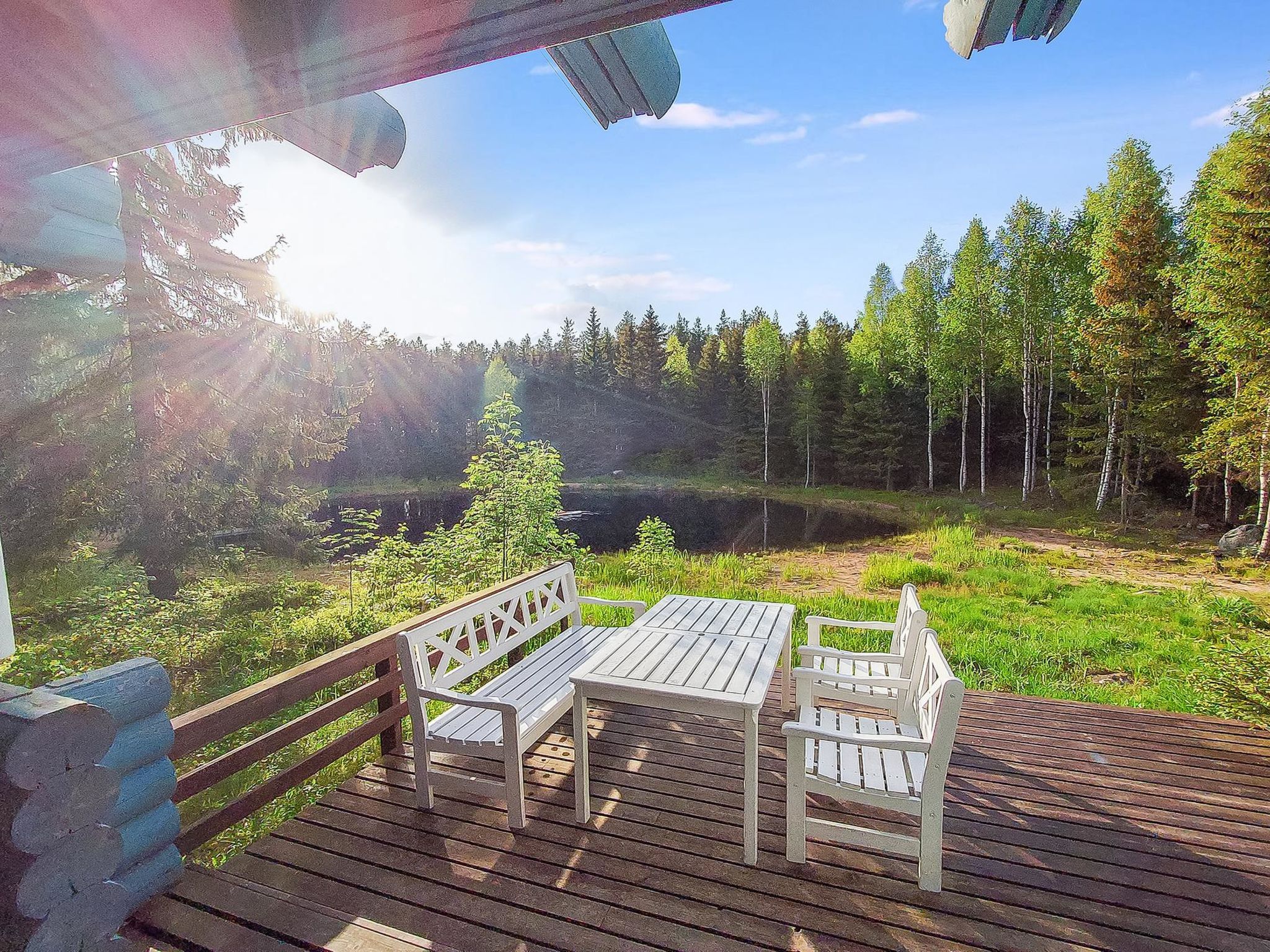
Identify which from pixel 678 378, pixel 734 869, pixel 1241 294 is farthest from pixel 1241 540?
pixel 678 378

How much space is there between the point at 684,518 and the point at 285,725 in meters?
14.8

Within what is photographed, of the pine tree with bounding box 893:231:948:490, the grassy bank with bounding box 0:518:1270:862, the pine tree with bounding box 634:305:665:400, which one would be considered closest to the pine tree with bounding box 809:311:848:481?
the pine tree with bounding box 893:231:948:490

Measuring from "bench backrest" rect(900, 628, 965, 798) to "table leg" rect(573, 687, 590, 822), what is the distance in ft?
3.85

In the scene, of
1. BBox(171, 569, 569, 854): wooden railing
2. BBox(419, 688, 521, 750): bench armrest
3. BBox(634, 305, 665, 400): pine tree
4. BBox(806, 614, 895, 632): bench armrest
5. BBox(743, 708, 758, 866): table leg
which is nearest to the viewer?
BBox(171, 569, 569, 854): wooden railing

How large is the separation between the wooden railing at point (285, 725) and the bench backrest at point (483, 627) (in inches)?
3.8

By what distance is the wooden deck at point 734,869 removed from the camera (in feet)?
5.39

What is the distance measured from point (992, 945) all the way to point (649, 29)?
95.3 inches

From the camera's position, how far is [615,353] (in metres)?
35.9

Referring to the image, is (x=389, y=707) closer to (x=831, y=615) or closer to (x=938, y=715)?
(x=938, y=715)

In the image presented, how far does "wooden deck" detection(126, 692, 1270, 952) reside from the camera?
1.64 metres

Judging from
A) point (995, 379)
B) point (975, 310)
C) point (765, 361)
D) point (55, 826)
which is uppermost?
point (975, 310)

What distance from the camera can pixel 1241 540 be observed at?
8.95 m

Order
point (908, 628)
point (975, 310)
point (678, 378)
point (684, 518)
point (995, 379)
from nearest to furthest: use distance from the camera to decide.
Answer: point (908, 628) < point (975, 310) < point (684, 518) < point (995, 379) < point (678, 378)

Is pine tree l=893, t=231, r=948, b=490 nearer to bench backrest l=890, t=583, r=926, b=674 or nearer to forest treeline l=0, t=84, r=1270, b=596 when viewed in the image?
forest treeline l=0, t=84, r=1270, b=596
